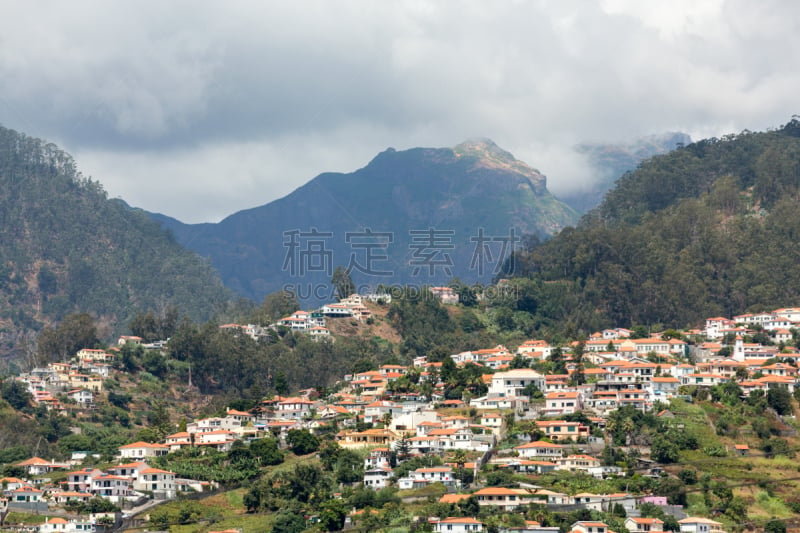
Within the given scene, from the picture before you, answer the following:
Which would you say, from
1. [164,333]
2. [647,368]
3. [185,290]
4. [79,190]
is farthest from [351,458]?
[79,190]

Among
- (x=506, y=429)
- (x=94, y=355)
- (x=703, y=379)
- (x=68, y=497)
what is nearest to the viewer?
(x=68, y=497)

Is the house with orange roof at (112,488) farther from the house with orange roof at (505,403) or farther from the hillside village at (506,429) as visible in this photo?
the house with orange roof at (505,403)

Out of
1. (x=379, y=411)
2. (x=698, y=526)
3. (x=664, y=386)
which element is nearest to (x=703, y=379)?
(x=664, y=386)

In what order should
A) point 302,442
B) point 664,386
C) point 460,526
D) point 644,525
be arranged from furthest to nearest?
point 664,386 < point 302,442 < point 644,525 < point 460,526

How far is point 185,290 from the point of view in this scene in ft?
518

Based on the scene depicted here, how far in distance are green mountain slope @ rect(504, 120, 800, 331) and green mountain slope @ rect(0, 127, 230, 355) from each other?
170 feet

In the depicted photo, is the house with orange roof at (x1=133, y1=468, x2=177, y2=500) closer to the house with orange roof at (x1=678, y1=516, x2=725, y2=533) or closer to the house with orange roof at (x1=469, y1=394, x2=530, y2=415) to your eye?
the house with orange roof at (x1=469, y1=394, x2=530, y2=415)

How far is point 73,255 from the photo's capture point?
522ft

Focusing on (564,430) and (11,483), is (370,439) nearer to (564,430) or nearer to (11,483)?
(564,430)

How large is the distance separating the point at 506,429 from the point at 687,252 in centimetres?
4088

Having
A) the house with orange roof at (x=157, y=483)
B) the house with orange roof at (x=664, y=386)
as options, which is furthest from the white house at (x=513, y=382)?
the house with orange roof at (x=157, y=483)

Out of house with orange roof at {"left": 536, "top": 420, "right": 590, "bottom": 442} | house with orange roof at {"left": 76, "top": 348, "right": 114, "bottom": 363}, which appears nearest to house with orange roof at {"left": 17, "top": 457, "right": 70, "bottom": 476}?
house with orange roof at {"left": 76, "top": 348, "right": 114, "bottom": 363}

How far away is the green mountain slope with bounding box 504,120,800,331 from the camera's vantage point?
10338cm

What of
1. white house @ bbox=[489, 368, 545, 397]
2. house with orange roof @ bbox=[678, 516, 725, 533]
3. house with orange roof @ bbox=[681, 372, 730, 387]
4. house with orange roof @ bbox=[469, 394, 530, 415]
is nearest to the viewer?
house with orange roof @ bbox=[678, 516, 725, 533]
